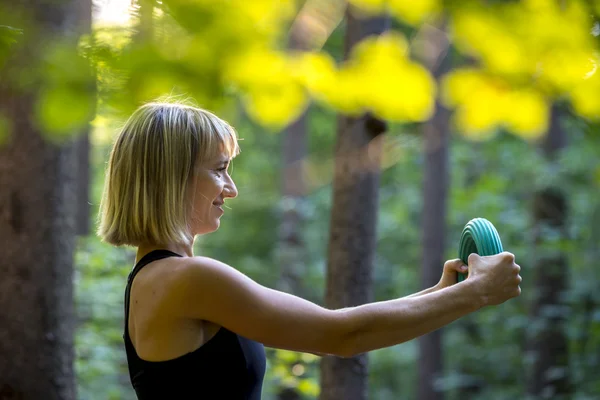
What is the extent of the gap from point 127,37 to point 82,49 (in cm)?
10

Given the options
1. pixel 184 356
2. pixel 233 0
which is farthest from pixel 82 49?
pixel 184 356

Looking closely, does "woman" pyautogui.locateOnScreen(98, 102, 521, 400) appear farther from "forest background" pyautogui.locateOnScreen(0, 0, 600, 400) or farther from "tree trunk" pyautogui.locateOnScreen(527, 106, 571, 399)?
"tree trunk" pyautogui.locateOnScreen(527, 106, 571, 399)

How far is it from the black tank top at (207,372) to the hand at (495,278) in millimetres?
711

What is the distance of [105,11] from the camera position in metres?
1.82

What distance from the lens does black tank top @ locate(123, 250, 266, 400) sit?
210cm

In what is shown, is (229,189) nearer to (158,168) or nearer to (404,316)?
(158,168)

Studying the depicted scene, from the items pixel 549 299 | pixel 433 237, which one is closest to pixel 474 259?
pixel 549 299

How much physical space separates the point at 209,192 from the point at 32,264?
82.2 inches

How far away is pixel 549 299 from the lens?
11.2 metres

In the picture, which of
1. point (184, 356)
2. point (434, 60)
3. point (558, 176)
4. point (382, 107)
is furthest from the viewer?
point (434, 60)

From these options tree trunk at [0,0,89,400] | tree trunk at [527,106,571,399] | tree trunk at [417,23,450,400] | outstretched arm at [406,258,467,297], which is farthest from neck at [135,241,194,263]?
tree trunk at [417,23,450,400]

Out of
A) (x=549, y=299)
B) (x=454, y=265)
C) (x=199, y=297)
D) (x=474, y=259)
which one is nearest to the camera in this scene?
(x=199, y=297)

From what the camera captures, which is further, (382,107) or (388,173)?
(388,173)

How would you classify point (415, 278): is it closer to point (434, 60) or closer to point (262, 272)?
point (262, 272)
